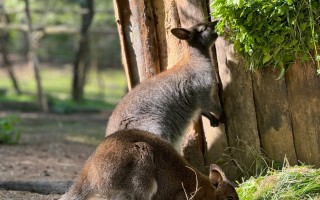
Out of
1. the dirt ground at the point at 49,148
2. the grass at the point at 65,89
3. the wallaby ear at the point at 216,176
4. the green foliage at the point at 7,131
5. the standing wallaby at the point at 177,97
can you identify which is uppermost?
the standing wallaby at the point at 177,97

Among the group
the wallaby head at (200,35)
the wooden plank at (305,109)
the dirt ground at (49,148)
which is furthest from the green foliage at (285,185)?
the dirt ground at (49,148)

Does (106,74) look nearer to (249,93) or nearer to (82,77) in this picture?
(82,77)

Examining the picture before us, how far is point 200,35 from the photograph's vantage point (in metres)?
7.80

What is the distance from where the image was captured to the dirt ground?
898 cm

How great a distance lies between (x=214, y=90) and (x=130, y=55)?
4.02 feet

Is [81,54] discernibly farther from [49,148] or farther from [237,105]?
[237,105]

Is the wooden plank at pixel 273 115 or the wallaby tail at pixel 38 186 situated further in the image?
the wallaby tail at pixel 38 186

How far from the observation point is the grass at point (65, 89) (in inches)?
766

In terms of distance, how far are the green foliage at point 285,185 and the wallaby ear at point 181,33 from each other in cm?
182

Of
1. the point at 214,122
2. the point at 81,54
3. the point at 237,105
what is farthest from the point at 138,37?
the point at 81,54

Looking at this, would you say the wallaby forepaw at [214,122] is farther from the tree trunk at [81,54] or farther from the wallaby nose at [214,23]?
the tree trunk at [81,54]

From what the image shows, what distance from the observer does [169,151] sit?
605 cm

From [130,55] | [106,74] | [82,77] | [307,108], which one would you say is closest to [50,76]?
[106,74]

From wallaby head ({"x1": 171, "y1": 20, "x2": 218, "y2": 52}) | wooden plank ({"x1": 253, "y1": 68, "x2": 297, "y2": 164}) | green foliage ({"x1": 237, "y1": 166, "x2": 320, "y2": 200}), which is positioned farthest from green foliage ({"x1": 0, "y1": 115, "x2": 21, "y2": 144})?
green foliage ({"x1": 237, "y1": 166, "x2": 320, "y2": 200})
